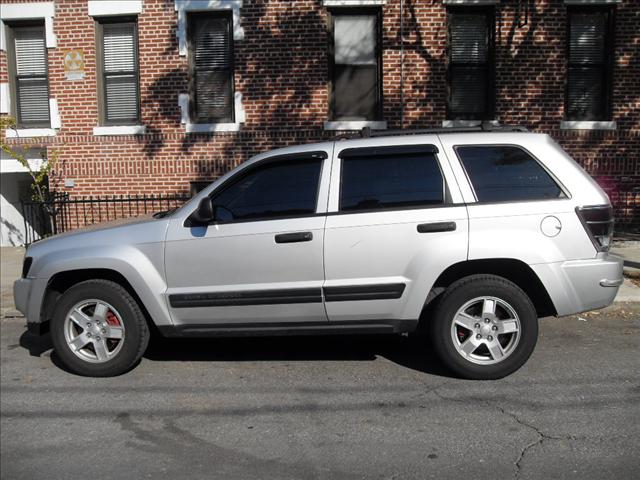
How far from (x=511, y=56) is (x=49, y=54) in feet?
27.3

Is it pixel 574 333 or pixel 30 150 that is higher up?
pixel 30 150

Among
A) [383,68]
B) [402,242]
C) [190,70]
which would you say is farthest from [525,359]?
[190,70]

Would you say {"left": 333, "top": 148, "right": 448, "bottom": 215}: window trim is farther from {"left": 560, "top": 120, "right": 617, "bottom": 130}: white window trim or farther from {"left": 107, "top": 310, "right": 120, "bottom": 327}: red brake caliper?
{"left": 560, "top": 120, "right": 617, "bottom": 130}: white window trim

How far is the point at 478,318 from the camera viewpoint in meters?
4.91

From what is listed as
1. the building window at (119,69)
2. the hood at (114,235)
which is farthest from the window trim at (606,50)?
the hood at (114,235)

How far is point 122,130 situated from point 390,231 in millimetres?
8211

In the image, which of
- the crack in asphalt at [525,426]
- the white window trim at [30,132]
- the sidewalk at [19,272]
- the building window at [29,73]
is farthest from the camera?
the building window at [29,73]

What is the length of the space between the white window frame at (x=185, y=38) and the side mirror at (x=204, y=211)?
270 inches

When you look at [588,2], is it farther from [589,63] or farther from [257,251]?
[257,251]

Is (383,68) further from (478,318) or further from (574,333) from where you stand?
(478,318)

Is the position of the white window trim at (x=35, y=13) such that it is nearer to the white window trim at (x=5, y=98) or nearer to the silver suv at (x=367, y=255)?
the white window trim at (x=5, y=98)

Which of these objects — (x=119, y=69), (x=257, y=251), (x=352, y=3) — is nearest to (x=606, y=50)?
(x=352, y=3)

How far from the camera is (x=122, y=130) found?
11.7m

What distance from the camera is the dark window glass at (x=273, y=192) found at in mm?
5074
